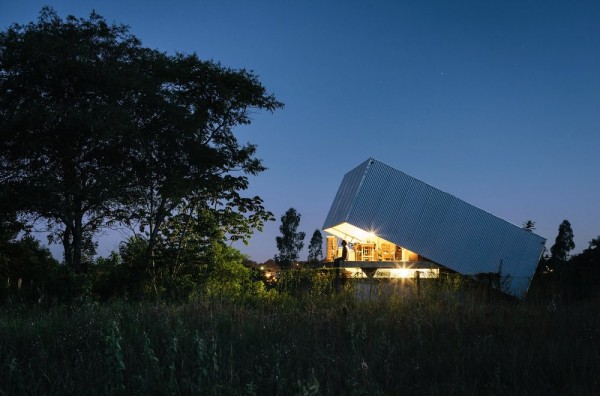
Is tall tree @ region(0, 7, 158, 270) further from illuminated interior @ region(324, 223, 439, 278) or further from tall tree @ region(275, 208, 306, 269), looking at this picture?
tall tree @ region(275, 208, 306, 269)

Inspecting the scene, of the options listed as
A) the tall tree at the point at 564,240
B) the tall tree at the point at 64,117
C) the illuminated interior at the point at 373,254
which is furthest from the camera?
the tall tree at the point at 564,240

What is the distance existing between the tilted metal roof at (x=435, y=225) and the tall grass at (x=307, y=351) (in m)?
17.3

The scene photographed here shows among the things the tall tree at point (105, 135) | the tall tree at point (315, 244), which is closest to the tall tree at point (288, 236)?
the tall tree at point (315, 244)

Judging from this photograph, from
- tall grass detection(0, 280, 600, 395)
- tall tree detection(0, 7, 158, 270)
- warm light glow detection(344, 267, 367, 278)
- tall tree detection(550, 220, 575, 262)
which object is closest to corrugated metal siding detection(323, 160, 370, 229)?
warm light glow detection(344, 267, 367, 278)

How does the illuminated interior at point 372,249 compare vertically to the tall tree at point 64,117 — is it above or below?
below

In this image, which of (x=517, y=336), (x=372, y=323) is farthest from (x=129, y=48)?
(x=517, y=336)

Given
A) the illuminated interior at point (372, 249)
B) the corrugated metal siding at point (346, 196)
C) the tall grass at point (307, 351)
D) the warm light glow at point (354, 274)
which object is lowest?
the tall grass at point (307, 351)

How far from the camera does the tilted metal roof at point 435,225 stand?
26500 mm

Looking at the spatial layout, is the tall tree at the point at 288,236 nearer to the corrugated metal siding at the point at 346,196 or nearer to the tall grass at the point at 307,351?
the corrugated metal siding at the point at 346,196

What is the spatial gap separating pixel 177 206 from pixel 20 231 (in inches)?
190

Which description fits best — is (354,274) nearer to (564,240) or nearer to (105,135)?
(105,135)

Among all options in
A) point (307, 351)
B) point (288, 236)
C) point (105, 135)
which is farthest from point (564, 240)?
point (307, 351)

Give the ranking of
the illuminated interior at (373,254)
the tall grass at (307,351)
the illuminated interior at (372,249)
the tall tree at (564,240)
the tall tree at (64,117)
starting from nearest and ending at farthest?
the tall grass at (307,351), the tall tree at (64,117), the illuminated interior at (373,254), the illuminated interior at (372,249), the tall tree at (564,240)

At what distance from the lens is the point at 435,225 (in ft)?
88.3
